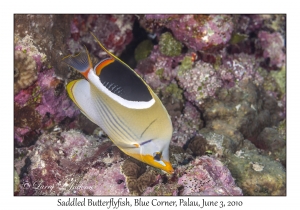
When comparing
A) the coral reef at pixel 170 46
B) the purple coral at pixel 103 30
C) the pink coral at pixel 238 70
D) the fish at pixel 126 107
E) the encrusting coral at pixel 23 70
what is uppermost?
the purple coral at pixel 103 30

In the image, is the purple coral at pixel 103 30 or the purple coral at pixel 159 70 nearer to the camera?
the purple coral at pixel 159 70

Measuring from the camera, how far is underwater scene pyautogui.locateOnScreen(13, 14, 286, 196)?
6.19ft

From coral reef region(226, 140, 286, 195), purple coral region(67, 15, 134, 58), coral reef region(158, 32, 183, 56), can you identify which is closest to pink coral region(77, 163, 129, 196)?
coral reef region(226, 140, 286, 195)

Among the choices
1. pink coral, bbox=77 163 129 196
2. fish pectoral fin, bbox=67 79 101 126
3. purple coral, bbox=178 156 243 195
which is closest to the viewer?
fish pectoral fin, bbox=67 79 101 126

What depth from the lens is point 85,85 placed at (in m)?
1.96

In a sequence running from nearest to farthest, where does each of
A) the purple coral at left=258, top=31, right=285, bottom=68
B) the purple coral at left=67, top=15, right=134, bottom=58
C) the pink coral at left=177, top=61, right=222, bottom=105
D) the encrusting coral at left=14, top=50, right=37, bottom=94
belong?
1. the encrusting coral at left=14, top=50, right=37, bottom=94
2. the pink coral at left=177, top=61, right=222, bottom=105
3. the purple coral at left=67, top=15, right=134, bottom=58
4. the purple coral at left=258, top=31, right=285, bottom=68

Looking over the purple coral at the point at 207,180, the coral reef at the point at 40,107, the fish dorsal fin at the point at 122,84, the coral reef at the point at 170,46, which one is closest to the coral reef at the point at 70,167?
the coral reef at the point at 40,107

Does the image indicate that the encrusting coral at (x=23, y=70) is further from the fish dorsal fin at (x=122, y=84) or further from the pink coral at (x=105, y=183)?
the fish dorsal fin at (x=122, y=84)

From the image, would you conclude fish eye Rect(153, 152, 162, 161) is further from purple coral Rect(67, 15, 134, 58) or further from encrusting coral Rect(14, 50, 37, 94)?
purple coral Rect(67, 15, 134, 58)

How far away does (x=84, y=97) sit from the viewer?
1961 millimetres

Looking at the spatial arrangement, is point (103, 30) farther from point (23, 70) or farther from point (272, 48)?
point (272, 48)

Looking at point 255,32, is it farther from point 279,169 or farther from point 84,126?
point 84,126

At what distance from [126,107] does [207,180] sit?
1143 millimetres

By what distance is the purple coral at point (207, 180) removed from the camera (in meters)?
2.46
